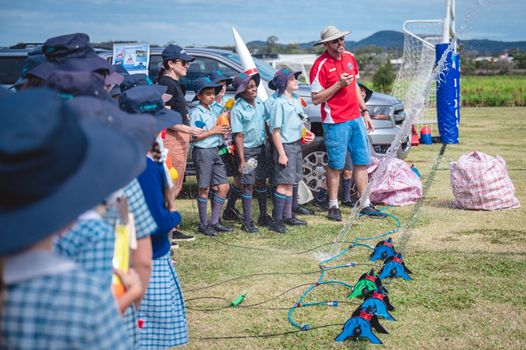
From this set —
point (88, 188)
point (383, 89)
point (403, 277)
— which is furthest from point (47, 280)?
point (383, 89)

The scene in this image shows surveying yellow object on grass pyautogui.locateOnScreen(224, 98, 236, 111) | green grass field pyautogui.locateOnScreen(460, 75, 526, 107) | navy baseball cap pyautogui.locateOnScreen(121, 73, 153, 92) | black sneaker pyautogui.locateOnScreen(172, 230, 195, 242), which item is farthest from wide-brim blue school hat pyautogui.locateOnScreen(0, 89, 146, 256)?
green grass field pyautogui.locateOnScreen(460, 75, 526, 107)

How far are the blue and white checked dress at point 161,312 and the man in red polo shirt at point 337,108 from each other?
4722 millimetres

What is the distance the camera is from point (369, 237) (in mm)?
7117

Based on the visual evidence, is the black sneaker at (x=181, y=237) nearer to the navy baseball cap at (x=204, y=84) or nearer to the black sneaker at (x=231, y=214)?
the black sneaker at (x=231, y=214)

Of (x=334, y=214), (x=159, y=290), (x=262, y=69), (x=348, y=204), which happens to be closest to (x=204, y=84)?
(x=334, y=214)

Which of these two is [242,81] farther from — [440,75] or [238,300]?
[440,75]

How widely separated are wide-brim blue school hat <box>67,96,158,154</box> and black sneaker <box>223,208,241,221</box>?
565 centimetres

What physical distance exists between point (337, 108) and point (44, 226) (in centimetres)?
645

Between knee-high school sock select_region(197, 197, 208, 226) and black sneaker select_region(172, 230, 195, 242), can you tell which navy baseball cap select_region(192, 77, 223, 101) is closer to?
knee-high school sock select_region(197, 197, 208, 226)

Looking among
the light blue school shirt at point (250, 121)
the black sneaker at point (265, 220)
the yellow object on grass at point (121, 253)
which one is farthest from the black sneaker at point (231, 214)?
Result: the yellow object on grass at point (121, 253)

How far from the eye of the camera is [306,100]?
922 cm

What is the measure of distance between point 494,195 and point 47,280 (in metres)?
7.27

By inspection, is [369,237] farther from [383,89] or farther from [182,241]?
[383,89]

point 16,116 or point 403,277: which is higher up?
point 16,116
